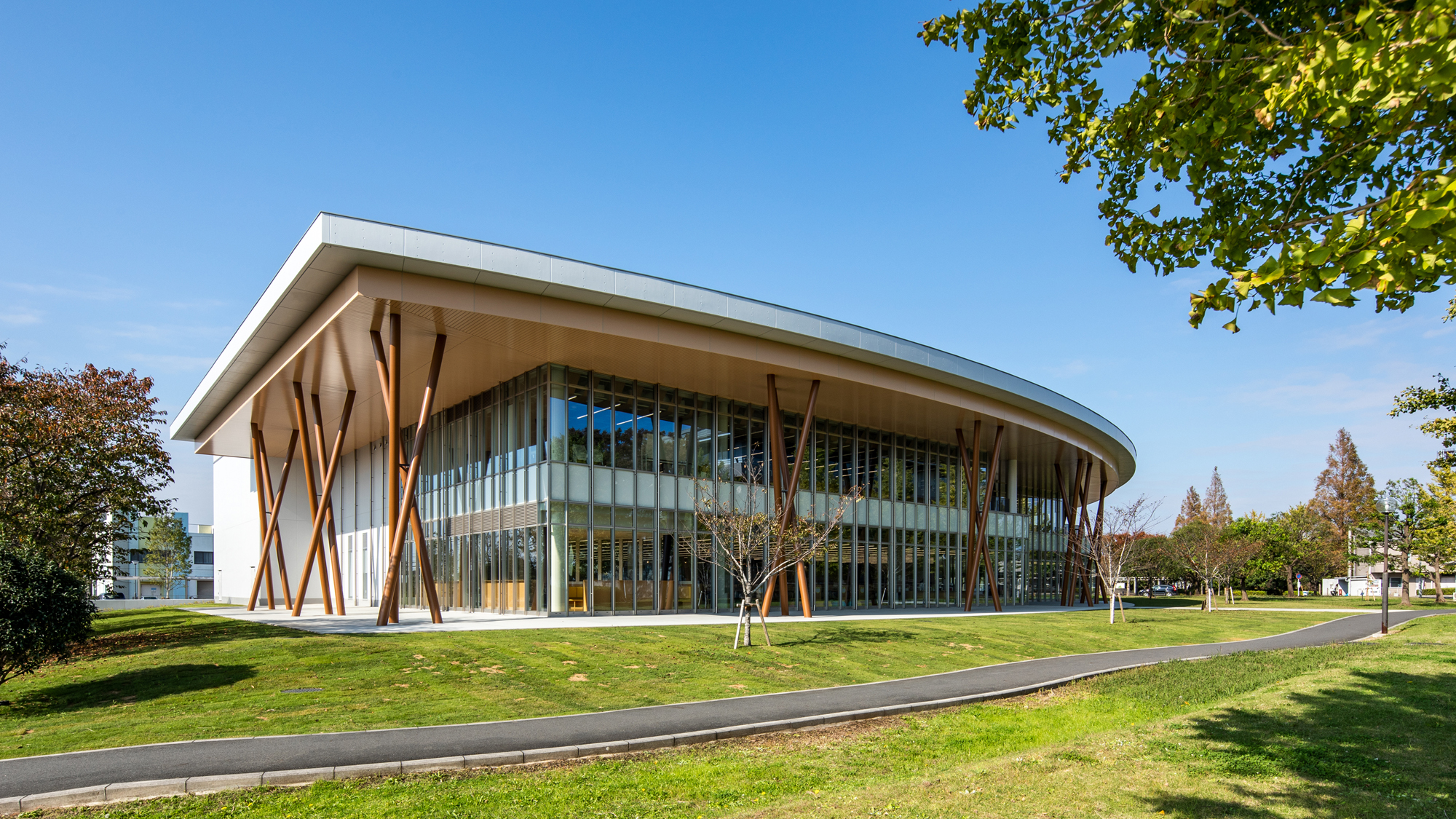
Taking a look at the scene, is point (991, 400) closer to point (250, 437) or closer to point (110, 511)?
point (110, 511)

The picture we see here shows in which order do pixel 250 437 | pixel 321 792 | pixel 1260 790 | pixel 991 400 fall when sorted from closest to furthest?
pixel 1260 790
pixel 321 792
pixel 991 400
pixel 250 437

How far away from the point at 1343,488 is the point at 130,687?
112323 millimetres

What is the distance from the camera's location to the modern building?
2348cm

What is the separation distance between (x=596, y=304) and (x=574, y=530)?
8.07 meters

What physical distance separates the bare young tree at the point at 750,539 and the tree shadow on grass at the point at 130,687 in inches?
405

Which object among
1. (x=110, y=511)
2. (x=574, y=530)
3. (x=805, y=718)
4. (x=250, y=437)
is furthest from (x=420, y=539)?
(x=250, y=437)

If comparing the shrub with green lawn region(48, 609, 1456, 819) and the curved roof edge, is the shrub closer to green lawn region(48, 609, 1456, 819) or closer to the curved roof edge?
green lawn region(48, 609, 1456, 819)

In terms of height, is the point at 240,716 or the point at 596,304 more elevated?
the point at 596,304

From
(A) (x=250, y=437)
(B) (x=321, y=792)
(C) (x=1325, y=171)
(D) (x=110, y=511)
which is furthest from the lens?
(A) (x=250, y=437)

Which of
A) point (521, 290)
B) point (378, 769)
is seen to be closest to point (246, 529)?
point (521, 290)

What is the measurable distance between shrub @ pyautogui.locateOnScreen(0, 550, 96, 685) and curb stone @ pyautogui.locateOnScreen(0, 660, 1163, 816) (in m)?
7.32

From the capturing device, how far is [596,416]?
29.3 metres

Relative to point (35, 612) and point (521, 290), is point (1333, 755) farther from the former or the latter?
point (521, 290)

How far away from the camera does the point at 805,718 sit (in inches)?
489
